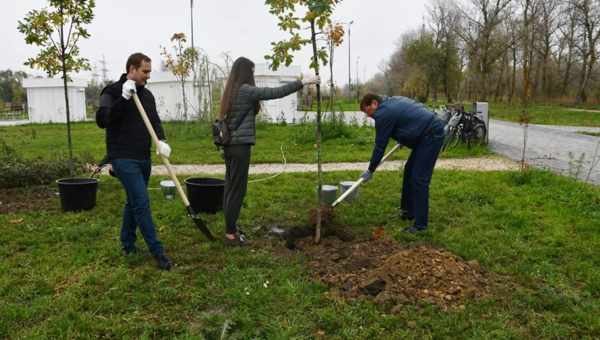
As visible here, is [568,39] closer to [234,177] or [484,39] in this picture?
[484,39]

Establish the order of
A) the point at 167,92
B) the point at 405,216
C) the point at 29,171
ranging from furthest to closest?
the point at 167,92 → the point at 29,171 → the point at 405,216

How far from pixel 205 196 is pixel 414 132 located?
2629 mm

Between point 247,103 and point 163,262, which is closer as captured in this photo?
point 163,262

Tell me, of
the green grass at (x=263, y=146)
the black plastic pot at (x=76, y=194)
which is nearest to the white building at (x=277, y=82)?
the green grass at (x=263, y=146)

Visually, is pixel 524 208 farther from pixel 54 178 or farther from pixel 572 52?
pixel 572 52

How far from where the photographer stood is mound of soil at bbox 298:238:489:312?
3467 millimetres

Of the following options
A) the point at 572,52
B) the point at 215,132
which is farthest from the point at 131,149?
the point at 572,52

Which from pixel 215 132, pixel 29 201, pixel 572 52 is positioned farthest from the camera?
pixel 572 52

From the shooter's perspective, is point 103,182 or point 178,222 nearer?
point 178,222

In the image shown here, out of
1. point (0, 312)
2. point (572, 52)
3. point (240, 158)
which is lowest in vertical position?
point (0, 312)

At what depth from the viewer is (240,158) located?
14.4 feet

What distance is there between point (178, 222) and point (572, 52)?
40.6m

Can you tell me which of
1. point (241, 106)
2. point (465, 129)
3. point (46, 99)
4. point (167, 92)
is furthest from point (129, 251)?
point (46, 99)

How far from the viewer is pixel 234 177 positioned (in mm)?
4473
